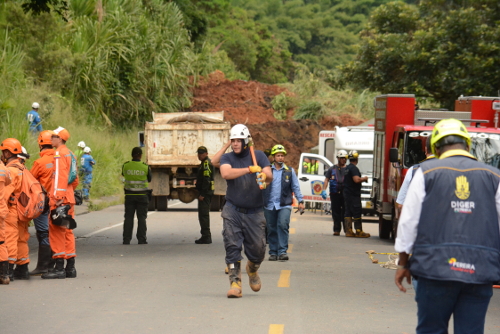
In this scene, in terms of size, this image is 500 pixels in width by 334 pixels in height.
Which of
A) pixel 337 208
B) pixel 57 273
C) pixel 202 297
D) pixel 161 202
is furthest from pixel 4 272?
pixel 161 202

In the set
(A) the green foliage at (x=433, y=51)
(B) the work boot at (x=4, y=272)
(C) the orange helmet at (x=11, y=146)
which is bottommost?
(B) the work boot at (x=4, y=272)

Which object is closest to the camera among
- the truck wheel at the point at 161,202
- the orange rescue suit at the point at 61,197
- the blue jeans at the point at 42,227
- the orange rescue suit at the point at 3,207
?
the orange rescue suit at the point at 3,207

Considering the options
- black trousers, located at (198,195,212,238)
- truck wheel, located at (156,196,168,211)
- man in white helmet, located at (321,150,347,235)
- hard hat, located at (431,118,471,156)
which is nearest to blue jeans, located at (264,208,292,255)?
black trousers, located at (198,195,212,238)

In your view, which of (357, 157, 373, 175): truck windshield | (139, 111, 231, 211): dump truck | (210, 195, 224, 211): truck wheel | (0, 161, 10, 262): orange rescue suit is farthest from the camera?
(357, 157, 373, 175): truck windshield

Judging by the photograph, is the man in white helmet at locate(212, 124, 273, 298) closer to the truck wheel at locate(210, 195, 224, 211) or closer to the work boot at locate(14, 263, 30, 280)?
the work boot at locate(14, 263, 30, 280)

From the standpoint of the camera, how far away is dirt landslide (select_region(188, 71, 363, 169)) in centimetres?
4528

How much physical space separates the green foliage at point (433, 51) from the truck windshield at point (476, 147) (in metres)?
13.3

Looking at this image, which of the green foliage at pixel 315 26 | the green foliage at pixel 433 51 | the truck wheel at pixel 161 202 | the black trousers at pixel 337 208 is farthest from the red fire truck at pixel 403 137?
the green foliage at pixel 315 26

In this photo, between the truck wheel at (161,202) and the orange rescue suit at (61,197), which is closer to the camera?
the orange rescue suit at (61,197)

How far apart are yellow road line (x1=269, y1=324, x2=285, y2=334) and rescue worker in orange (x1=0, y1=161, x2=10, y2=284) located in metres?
3.97

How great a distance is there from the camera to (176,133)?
23344mm

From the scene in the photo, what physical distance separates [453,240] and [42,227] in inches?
292

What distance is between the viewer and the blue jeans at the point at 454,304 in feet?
15.7

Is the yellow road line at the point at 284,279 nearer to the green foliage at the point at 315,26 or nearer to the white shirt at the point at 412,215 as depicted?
the white shirt at the point at 412,215
